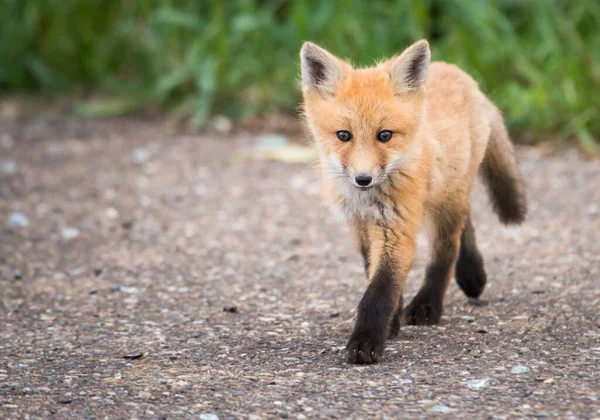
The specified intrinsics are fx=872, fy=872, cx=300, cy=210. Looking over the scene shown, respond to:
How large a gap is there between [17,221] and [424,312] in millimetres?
3354

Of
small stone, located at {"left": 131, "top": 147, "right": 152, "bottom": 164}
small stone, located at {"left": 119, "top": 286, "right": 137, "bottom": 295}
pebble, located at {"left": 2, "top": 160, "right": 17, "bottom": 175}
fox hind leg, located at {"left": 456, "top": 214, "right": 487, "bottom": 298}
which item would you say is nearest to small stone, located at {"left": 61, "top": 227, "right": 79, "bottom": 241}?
small stone, located at {"left": 119, "top": 286, "right": 137, "bottom": 295}

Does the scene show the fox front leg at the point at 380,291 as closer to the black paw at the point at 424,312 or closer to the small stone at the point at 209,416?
the black paw at the point at 424,312

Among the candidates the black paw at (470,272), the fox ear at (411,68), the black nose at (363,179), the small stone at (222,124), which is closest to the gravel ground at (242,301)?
the black paw at (470,272)

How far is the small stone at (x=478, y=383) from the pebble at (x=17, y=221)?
12.9 ft

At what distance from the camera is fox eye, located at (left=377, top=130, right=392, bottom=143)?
3.58 meters

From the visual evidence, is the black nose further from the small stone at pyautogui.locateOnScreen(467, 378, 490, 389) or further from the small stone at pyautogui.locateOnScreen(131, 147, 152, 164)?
the small stone at pyautogui.locateOnScreen(131, 147, 152, 164)

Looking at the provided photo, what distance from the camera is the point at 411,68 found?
147 inches

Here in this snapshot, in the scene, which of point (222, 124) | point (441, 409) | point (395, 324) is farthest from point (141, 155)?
point (441, 409)

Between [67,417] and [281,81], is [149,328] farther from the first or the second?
[281,81]

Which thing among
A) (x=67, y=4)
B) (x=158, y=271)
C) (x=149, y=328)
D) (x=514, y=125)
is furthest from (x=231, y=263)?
(x=67, y=4)

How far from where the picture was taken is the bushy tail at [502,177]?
4598 millimetres

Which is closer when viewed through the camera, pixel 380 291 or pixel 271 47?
pixel 380 291

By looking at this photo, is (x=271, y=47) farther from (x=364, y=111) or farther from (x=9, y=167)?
(x=364, y=111)

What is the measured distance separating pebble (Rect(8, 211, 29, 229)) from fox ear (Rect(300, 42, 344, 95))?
122 inches
